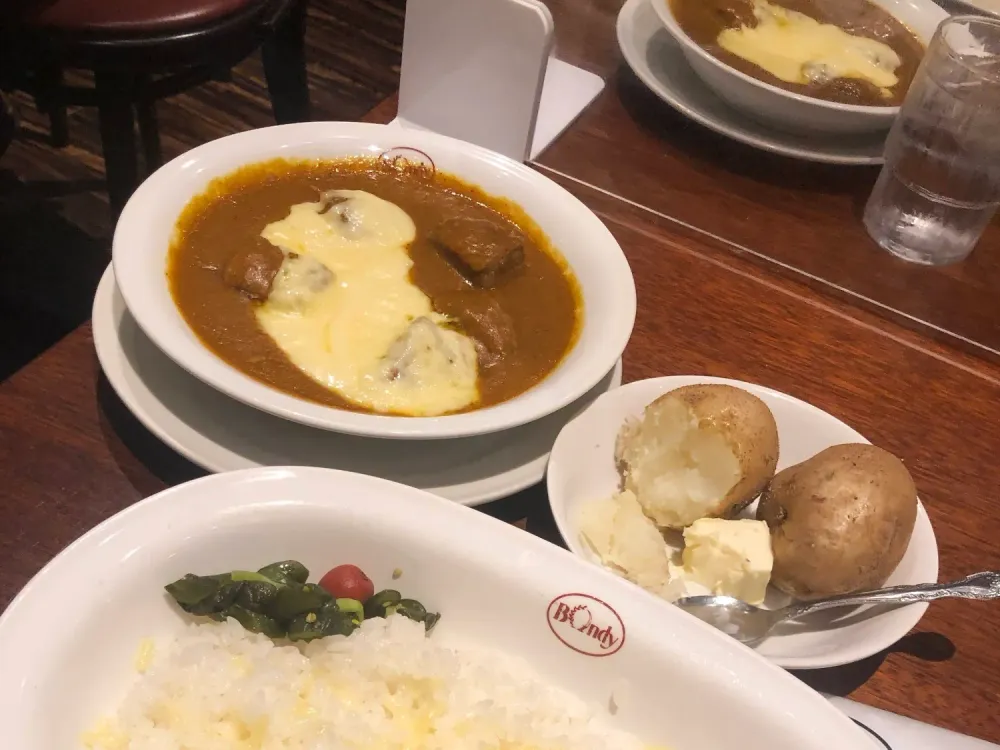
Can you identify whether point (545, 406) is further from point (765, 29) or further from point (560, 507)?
point (765, 29)

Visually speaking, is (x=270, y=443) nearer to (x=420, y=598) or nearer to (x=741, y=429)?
(x=420, y=598)

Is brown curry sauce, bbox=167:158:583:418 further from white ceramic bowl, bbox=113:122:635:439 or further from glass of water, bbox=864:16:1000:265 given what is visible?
glass of water, bbox=864:16:1000:265

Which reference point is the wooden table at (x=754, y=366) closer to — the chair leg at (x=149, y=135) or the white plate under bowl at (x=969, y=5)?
the white plate under bowl at (x=969, y=5)

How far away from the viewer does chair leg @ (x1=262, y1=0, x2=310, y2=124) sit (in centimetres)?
273

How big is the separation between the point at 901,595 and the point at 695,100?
120cm

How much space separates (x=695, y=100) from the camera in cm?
190

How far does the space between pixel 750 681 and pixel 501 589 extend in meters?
0.26

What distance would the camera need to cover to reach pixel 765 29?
1.98 meters

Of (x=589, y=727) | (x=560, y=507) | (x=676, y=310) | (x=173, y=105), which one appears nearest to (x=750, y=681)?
(x=589, y=727)

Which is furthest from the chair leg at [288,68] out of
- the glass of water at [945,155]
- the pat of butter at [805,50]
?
the glass of water at [945,155]

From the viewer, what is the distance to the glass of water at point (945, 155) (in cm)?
151

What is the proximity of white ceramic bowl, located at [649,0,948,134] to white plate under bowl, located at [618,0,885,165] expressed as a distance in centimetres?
3

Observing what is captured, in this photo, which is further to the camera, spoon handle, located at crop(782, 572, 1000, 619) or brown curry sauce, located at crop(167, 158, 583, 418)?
brown curry sauce, located at crop(167, 158, 583, 418)

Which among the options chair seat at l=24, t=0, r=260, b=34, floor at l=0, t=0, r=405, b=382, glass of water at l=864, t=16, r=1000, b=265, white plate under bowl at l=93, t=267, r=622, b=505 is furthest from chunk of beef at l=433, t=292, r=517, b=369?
floor at l=0, t=0, r=405, b=382
